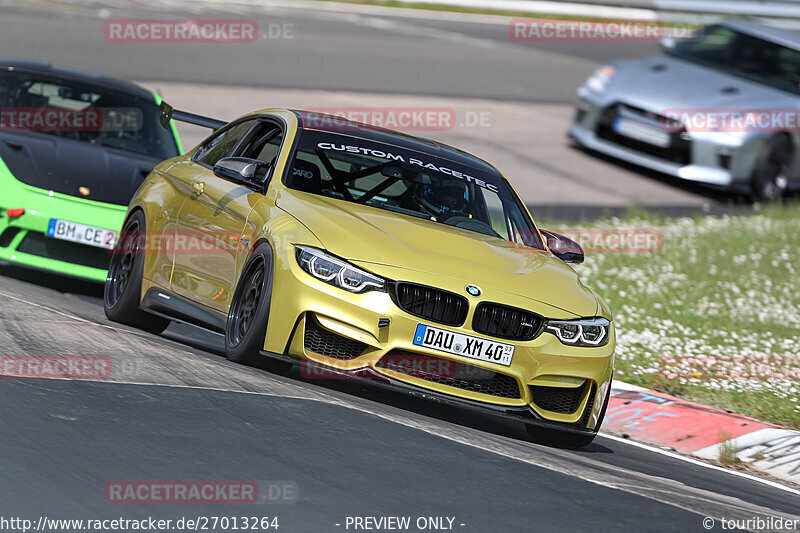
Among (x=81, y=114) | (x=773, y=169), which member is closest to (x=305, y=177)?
(x=81, y=114)

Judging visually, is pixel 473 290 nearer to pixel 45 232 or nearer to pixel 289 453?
pixel 289 453

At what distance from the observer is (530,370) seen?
6.37m

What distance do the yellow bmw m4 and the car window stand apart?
0.9 inches

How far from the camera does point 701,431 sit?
771 centimetres

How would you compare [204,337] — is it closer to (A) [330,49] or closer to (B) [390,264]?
(B) [390,264]

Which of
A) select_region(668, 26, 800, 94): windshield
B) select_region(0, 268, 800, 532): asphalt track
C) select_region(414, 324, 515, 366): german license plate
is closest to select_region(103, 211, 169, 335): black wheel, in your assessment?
select_region(0, 268, 800, 532): asphalt track

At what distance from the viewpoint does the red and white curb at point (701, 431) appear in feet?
24.0

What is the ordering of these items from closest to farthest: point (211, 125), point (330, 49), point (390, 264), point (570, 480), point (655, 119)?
point (570, 480)
point (390, 264)
point (211, 125)
point (655, 119)
point (330, 49)

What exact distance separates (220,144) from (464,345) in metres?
2.80

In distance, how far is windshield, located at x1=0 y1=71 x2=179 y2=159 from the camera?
10172 mm

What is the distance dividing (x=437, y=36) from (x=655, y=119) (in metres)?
10.4

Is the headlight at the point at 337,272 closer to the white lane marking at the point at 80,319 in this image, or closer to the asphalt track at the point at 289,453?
the asphalt track at the point at 289,453

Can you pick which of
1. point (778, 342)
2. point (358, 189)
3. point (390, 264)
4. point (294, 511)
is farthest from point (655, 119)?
point (294, 511)

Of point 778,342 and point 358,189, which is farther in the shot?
point 778,342
